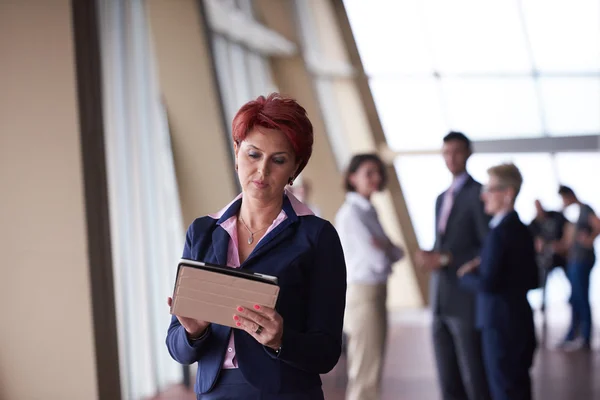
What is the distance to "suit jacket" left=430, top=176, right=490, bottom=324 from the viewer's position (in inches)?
183

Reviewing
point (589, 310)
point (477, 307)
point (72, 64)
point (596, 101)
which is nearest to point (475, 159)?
point (596, 101)

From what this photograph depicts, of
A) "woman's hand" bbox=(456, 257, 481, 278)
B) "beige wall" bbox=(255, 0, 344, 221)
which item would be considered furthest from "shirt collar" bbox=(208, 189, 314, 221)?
"beige wall" bbox=(255, 0, 344, 221)

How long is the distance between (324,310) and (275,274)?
0.14m

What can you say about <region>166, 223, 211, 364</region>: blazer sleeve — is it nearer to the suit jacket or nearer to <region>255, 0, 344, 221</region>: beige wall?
the suit jacket

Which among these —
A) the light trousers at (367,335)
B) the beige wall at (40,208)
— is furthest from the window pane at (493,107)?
the beige wall at (40,208)

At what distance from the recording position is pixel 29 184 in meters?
4.12

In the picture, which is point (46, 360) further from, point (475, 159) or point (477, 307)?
point (475, 159)

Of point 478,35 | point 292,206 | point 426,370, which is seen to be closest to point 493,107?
point 478,35

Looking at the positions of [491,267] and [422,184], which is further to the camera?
[422,184]

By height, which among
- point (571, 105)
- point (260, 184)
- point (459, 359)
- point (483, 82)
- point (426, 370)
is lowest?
point (426, 370)

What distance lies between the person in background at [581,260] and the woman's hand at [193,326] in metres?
5.38

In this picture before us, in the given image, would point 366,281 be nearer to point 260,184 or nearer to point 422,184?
point 260,184

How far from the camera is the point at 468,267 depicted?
4586 mm

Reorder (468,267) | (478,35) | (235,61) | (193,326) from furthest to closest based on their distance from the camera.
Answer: (478,35), (235,61), (468,267), (193,326)
